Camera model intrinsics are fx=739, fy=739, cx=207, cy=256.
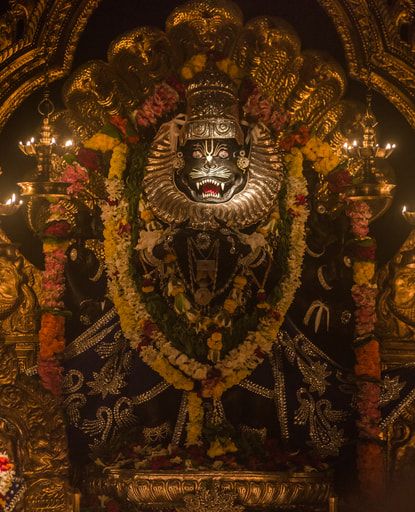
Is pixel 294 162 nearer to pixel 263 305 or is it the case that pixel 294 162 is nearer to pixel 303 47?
pixel 303 47

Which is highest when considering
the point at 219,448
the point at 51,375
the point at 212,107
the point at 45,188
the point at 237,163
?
the point at 212,107

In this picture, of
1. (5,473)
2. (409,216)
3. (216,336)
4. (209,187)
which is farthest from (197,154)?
(5,473)

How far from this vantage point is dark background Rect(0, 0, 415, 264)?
6352mm

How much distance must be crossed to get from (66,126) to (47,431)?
259 cm

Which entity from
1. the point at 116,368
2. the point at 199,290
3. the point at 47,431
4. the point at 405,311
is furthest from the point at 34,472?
the point at 405,311

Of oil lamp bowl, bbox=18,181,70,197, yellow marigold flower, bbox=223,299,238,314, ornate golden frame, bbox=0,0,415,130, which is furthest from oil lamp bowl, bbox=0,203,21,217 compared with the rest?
yellow marigold flower, bbox=223,299,238,314

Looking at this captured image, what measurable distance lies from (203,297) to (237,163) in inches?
46.3

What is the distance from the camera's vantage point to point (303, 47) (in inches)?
250

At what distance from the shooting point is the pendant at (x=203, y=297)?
20.2ft

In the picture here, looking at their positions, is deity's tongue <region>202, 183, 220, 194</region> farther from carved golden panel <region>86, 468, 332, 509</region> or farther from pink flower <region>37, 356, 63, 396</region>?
carved golden panel <region>86, 468, 332, 509</region>

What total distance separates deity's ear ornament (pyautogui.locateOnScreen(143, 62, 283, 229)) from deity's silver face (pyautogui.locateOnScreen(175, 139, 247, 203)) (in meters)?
0.04

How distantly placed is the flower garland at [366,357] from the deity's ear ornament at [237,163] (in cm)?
78

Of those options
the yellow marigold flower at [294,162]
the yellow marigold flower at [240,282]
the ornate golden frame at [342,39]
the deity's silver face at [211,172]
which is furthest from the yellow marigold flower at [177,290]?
the ornate golden frame at [342,39]

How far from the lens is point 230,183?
20.7 feet
